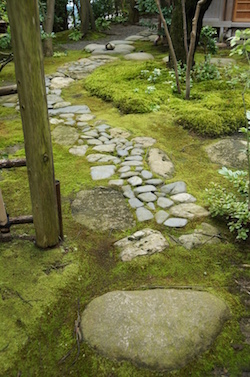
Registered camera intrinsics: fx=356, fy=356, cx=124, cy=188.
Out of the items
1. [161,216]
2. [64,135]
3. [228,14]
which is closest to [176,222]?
[161,216]

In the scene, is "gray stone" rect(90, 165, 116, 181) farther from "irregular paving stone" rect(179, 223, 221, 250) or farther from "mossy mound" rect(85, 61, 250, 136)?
"mossy mound" rect(85, 61, 250, 136)

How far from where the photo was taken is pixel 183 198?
10.5 feet

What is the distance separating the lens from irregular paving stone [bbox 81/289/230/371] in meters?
1.83

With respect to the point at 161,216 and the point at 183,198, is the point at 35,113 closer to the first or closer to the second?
the point at 161,216

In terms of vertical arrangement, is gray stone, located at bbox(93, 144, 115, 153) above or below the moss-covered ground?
above

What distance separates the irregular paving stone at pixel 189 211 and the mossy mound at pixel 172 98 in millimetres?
1735

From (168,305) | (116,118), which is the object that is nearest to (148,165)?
(116,118)

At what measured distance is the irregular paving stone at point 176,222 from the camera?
2861 mm

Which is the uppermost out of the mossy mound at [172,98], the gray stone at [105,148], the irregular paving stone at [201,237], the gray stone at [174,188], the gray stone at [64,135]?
the mossy mound at [172,98]

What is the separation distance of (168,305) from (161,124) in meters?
3.12

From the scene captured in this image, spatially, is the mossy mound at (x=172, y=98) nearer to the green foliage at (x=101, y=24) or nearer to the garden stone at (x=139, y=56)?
the garden stone at (x=139, y=56)

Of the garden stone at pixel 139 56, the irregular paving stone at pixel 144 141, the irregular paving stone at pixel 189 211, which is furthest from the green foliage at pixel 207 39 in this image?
the irregular paving stone at pixel 189 211

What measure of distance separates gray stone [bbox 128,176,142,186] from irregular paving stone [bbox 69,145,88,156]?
818 millimetres

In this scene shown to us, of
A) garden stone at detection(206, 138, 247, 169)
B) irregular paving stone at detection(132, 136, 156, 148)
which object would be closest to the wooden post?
irregular paving stone at detection(132, 136, 156, 148)
